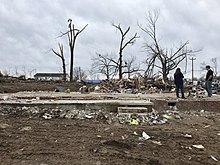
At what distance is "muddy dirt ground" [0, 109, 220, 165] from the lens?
4402 millimetres

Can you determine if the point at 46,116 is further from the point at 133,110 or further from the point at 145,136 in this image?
the point at 145,136

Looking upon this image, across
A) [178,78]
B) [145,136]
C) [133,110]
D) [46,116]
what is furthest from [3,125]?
[178,78]

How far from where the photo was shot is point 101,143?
5070 millimetres

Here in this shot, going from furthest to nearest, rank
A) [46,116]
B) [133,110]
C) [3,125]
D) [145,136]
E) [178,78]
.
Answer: [178,78], [133,110], [46,116], [3,125], [145,136]

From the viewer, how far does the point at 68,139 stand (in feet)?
17.0

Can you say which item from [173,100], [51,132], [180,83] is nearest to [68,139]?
[51,132]

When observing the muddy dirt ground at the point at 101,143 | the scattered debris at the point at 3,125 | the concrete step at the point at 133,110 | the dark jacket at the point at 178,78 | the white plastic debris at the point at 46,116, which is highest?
the dark jacket at the point at 178,78

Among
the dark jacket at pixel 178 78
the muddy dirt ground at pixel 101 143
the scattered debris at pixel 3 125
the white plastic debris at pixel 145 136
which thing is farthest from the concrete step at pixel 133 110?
the dark jacket at pixel 178 78

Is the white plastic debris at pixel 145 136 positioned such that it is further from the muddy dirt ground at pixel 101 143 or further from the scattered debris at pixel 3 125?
the scattered debris at pixel 3 125

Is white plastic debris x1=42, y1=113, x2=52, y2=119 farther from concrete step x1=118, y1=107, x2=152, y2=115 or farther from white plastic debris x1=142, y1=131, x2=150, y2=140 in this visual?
white plastic debris x1=142, y1=131, x2=150, y2=140

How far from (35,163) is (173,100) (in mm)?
6044

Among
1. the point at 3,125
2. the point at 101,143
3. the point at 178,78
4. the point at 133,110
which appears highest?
the point at 178,78

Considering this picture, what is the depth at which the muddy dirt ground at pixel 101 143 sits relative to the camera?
4402 mm

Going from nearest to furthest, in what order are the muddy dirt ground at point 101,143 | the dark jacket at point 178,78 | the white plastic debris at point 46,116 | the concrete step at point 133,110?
1. the muddy dirt ground at point 101,143
2. the white plastic debris at point 46,116
3. the concrete step at point 133,110
4. the dark jacket at point 178,78
